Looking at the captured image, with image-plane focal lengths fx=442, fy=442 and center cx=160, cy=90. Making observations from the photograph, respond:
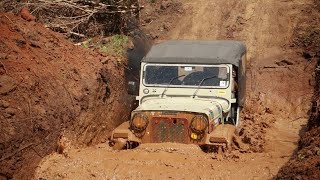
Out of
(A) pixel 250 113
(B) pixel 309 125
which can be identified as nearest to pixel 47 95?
(B) pixel 309 125

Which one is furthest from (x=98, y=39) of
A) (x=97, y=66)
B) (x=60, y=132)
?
(x=60, y=132)

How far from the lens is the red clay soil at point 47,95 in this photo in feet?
19.6

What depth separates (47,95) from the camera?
22.9 ft

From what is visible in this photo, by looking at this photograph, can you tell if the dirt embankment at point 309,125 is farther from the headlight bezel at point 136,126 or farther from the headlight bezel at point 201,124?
the headlight bezel at point 136,126

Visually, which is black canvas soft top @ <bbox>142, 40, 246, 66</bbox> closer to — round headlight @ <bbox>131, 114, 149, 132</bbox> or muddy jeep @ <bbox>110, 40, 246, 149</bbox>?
muddy jeep @ <bbox>110, 40, 246, 149</bbox>

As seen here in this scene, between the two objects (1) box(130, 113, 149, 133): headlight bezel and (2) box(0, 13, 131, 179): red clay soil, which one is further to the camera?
(1) box(130, 113, 149, 133): headlight bezel

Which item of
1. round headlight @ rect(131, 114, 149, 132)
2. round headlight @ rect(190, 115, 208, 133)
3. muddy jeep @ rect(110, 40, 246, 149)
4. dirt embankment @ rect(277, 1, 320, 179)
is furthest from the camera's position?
round headlight @ rect(131, 114, 149, 132)

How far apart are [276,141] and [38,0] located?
639cm

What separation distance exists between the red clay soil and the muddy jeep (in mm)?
856

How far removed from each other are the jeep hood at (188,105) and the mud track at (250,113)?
0.62 meters

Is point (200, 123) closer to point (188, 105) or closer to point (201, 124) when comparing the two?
point (201, 124)

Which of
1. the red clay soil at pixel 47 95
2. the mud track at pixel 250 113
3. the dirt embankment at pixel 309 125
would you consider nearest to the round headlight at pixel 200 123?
the mud track at pixel 250 113

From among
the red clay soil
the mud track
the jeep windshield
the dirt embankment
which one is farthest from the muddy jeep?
the dirt embankment

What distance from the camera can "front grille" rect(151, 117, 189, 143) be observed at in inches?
272
